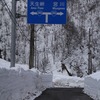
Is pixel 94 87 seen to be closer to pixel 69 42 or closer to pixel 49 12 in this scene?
pixel 49 12

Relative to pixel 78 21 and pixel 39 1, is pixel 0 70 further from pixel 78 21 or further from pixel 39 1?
pixel 78 21

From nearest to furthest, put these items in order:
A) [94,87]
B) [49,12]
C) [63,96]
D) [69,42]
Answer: [49,12] → [63,96] → [94,87] → [69,42]

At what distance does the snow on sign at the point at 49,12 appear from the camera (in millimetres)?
17812

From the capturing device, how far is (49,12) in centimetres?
1783

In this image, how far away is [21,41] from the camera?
114500 millimetres

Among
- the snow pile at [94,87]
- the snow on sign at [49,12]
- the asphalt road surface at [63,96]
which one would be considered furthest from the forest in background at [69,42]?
the snow on sign at [49,12]

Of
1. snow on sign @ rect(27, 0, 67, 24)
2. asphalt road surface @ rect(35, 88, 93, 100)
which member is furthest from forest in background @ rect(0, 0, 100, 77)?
snow on sign @ rect(27, 0, 67, 24)

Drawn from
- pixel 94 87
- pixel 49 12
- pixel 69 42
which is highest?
pixel 49 12

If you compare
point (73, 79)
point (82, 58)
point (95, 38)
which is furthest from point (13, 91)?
point (95, 38)

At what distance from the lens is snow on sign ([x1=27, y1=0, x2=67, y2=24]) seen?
17.8 meters

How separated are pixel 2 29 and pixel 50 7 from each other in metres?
98.3

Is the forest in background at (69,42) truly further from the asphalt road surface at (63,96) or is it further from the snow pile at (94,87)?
the asphalt road surface at (63,96)

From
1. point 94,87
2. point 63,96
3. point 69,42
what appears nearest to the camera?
point 63,96

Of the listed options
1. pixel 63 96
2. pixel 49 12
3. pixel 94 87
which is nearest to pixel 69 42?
pixel 94 87
